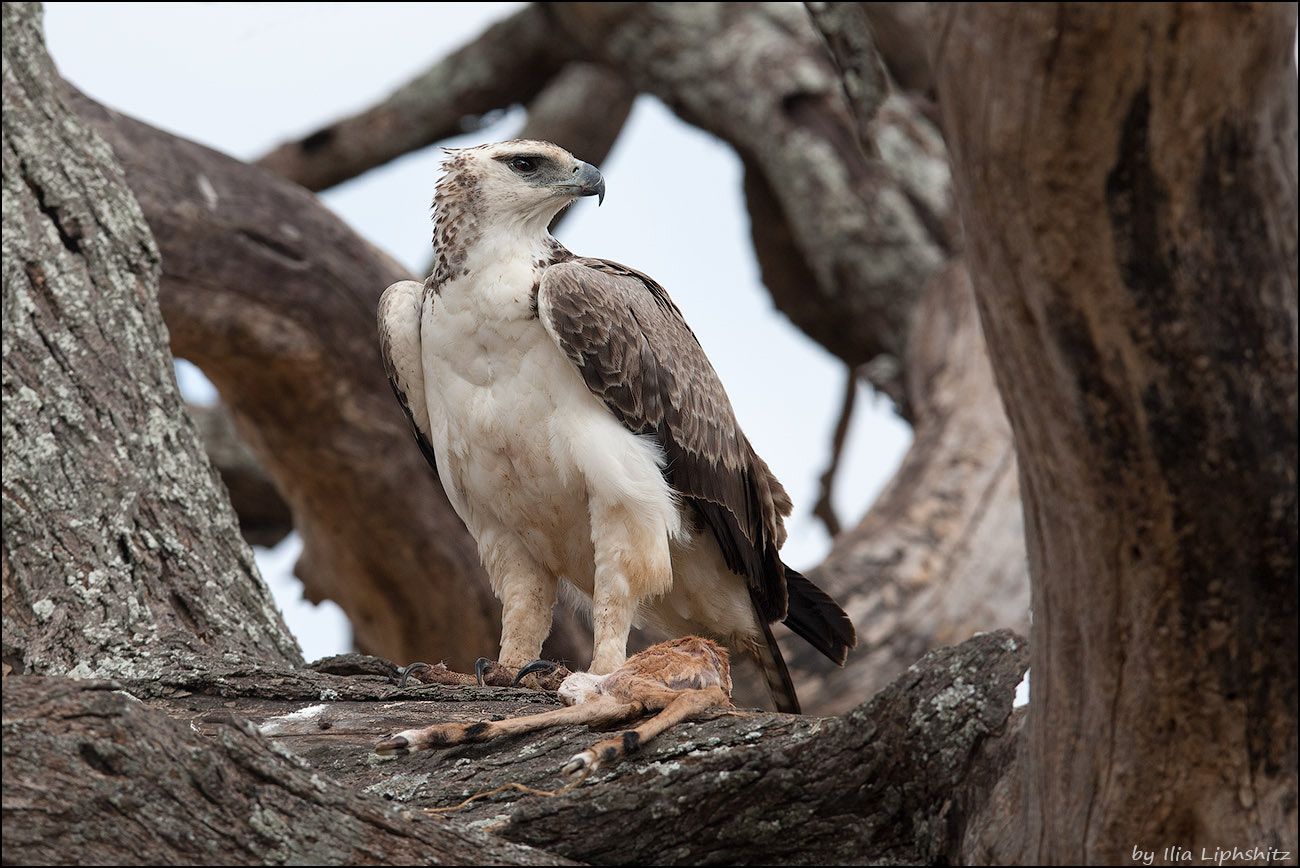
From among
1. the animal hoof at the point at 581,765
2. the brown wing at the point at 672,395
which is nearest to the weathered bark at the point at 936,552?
the brown wing at the point at 672,395

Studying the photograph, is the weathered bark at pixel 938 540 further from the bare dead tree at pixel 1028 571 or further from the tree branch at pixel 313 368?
the bare dead tree at pixel 1028 571

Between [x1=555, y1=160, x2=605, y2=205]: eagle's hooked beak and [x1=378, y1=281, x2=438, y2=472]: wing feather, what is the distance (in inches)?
27.0

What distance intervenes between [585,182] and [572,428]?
1.00 metres

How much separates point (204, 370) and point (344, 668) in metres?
3.80

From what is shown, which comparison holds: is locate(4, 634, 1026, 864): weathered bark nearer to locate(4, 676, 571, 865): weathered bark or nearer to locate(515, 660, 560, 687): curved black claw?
locate(4, 676, 571, 865): weathered bark

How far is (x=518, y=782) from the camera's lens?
320cm

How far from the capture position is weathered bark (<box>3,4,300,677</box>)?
4066 mm

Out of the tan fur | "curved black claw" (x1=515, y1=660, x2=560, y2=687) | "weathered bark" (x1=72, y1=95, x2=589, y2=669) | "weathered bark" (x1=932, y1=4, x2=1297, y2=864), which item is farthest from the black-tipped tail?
"weathered bark" (x1=932, y1=4, x2=1297, y2=864)

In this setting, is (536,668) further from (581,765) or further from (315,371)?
(315,371)

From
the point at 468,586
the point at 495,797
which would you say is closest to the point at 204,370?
the point at 468,586

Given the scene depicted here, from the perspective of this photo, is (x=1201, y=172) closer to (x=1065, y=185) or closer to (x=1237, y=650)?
(x=1065, y=185)

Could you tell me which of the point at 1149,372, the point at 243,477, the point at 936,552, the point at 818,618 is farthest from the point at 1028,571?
the point at 243,477

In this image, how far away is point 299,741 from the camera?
3.67 meters

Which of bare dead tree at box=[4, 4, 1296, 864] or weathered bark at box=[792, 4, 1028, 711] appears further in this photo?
weathered bark at box=[792, 4, 1028, 711]
